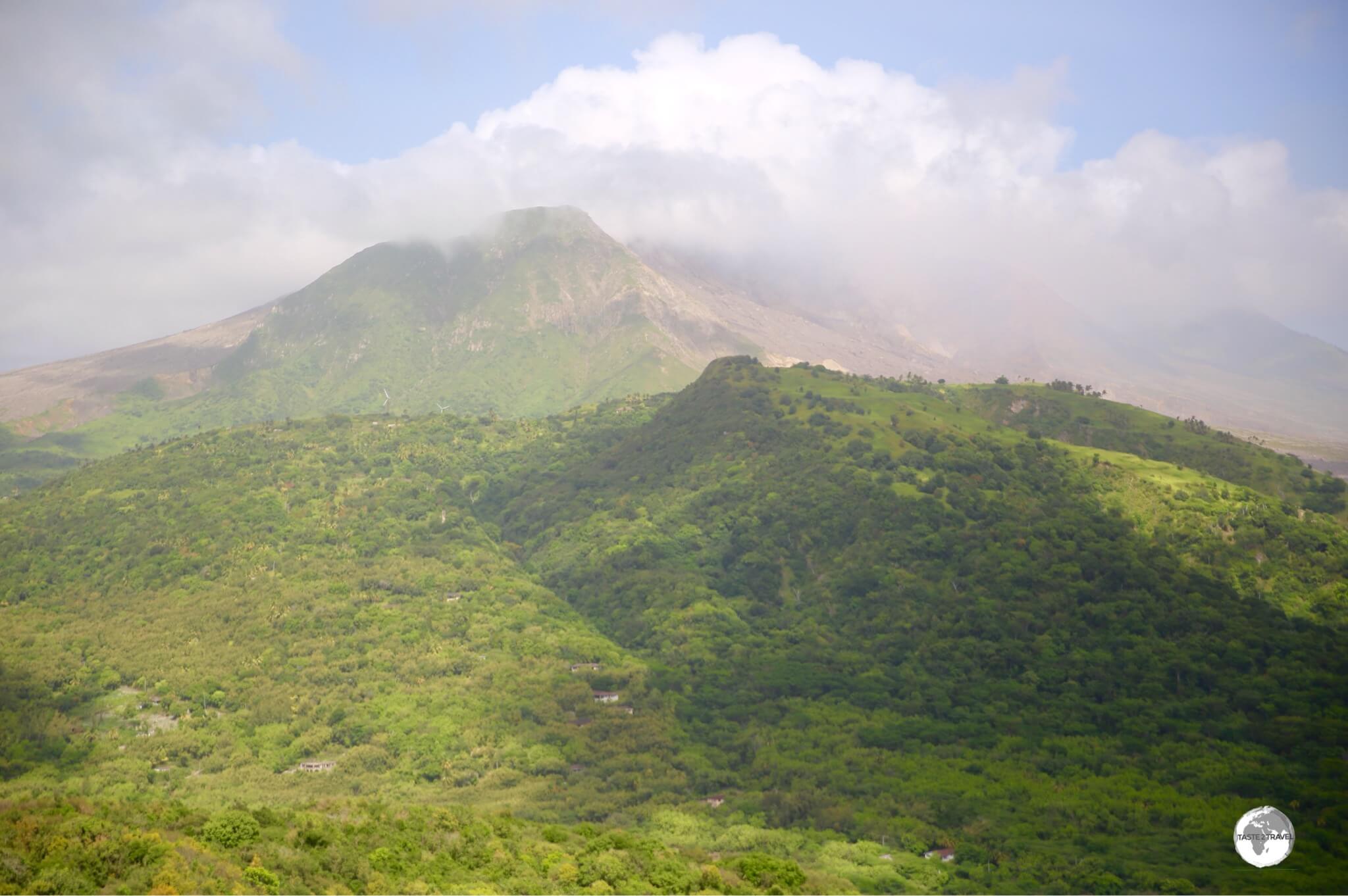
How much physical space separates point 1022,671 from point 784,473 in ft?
184

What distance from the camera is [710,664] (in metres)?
112

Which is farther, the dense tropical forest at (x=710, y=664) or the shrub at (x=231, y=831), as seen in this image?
the dense tropical forest at (x=710, y=664)

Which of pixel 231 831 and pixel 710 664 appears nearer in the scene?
pixel 231 831

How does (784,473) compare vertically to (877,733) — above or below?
above

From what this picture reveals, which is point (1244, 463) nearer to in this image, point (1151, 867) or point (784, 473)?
point (784, 473)

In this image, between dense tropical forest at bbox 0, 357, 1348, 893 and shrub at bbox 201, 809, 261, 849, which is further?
dense tropical forest at bbox 0, 357, 1348, 893

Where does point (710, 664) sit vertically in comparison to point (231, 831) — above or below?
below

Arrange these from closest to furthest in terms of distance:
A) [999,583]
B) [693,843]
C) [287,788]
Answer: [693,843]
[287,788]
[999,583]

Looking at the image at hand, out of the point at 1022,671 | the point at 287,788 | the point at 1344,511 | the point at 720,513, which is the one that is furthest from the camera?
the point at 720,513

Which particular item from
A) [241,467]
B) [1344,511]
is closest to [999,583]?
[1344,511]

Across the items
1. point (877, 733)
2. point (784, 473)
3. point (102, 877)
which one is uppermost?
point (784, 473)

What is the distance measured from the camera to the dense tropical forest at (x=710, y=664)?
64.0 metres

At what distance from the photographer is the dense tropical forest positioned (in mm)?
64000

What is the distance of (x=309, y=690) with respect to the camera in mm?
111188
